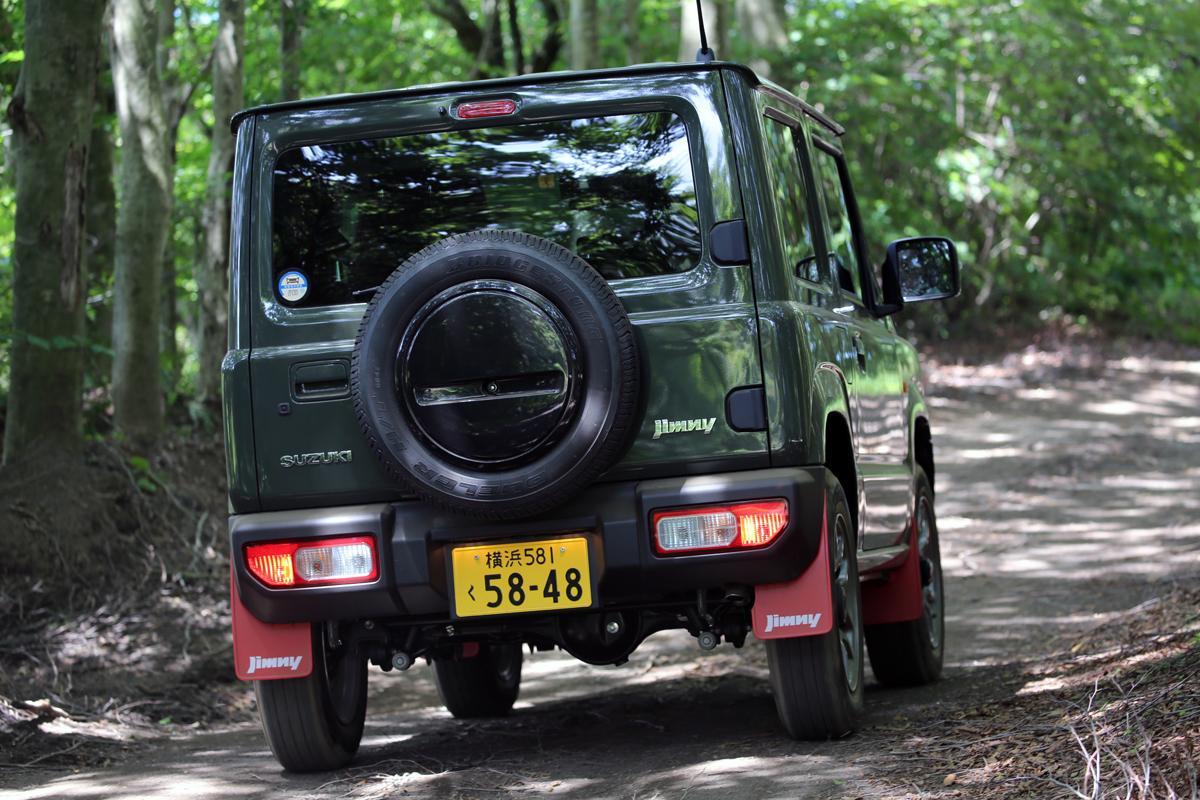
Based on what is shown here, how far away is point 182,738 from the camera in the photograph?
6.65 metres

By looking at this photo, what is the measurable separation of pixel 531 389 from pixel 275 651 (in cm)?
126

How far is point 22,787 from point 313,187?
2321mm

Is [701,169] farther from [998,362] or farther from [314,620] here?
[998,362]

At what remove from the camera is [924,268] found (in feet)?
20.8

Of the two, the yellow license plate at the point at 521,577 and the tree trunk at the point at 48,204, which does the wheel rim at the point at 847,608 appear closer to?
the yellow license plate at the point at 521,577

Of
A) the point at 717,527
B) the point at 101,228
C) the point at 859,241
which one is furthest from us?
the point at 101,228

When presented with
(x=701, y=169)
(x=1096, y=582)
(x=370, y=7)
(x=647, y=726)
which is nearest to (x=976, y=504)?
(x=1096, y=582)

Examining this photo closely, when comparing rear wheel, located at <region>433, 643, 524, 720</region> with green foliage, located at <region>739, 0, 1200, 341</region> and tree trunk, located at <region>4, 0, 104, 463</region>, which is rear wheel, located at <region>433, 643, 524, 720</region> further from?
green foliage, located at <region>739, 0, 1200, 341</region>

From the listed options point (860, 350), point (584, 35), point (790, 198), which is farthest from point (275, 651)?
point (584, 35)

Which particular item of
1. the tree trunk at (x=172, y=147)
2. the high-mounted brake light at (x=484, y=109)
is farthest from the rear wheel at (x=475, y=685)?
the tree trunk at (x=172, y=147)

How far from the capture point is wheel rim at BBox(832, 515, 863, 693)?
495 centimetres

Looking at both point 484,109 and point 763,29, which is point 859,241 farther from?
point 763,29

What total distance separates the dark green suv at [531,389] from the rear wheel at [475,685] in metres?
1.46

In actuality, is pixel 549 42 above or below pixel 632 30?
above
